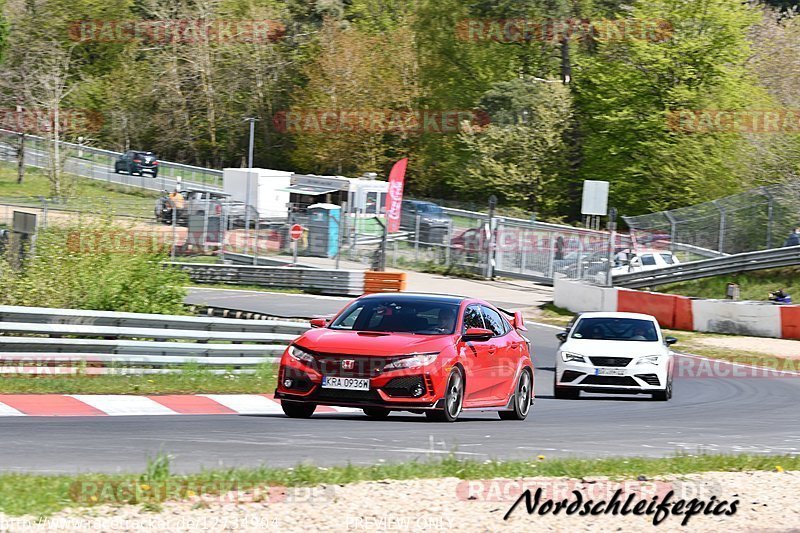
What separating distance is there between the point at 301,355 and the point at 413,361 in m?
1.16

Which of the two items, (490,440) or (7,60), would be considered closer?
(490,440)

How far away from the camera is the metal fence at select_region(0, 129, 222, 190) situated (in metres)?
71.6

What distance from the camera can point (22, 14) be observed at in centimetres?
8100

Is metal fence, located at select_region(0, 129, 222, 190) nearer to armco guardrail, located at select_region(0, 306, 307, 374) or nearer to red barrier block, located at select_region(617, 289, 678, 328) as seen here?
red barrier block, located at select_region(617, 289, 678, 328)

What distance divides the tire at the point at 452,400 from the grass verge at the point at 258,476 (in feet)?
8.27

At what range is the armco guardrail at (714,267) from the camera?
36.5 metres

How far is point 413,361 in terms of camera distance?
40.1 ft

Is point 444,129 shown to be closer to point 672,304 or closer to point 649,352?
point 672,304

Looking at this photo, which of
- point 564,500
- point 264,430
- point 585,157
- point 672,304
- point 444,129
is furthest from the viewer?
point 444,129

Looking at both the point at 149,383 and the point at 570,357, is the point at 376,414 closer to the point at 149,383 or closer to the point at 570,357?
the point at 149,383

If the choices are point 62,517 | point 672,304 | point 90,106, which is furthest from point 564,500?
point 90,106

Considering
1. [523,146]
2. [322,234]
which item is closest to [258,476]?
[322,234]

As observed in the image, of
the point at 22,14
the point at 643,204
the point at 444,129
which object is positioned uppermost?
the point at 22,14

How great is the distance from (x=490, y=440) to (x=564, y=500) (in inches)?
144
